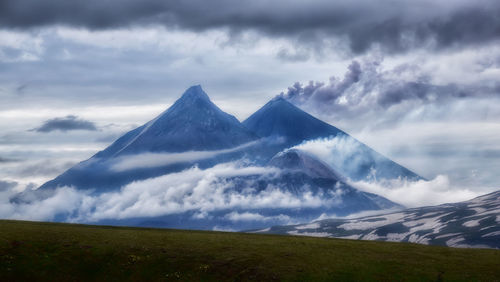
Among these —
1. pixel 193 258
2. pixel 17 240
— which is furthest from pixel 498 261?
pixel 17 240

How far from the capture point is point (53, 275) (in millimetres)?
80125

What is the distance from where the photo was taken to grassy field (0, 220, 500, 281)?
7969cm

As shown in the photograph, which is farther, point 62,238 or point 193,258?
point 62,238

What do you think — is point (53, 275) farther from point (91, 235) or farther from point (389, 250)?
point (389, 250)

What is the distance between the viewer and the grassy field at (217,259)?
79688mm

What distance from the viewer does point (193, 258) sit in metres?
86.8

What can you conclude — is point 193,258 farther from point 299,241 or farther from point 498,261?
point 498,261

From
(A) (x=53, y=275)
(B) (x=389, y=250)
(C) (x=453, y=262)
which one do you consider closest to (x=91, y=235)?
(A) (x=53, y=275)

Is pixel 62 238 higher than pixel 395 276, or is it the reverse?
pixel 62 238

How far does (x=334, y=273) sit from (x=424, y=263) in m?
16.7

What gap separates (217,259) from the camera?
85.9 metres

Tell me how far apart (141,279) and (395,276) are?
37.7 metres

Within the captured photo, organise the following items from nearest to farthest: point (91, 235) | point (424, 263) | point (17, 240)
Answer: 1. point (424, 263)
2. point (17, 240)
3. point (91, 235)

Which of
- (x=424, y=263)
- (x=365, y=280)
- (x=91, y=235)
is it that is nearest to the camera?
(x=365, y=280)
